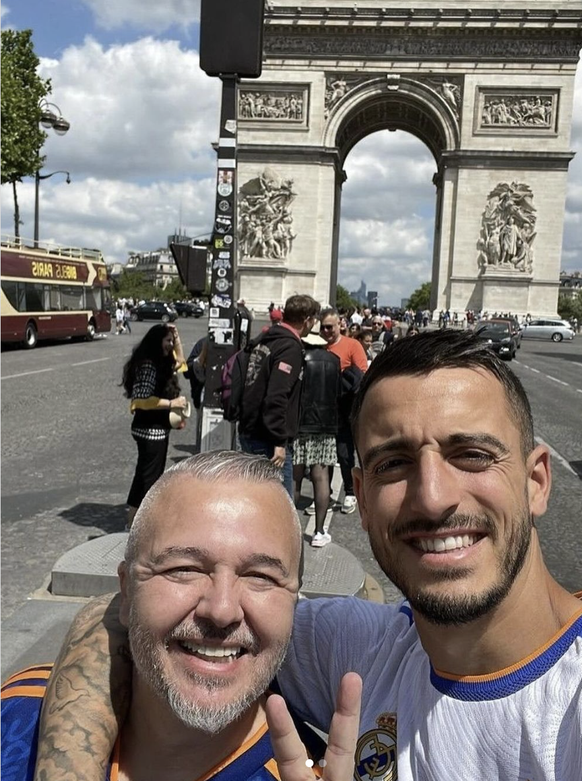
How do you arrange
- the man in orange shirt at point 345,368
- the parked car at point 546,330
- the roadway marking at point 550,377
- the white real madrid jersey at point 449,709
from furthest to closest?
the parked car at point 546,330 → the roadway marking at point 550,377 → the man in orange shirt at point 345,368 → the white real madrid jersey at point 449,709

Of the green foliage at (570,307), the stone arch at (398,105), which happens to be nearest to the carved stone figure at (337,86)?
the stone arch at (398,105)

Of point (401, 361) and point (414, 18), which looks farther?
point (414, 18)

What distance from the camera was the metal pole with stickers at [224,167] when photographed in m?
3.78

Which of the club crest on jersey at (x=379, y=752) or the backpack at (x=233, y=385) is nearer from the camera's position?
the club crest on jersey at (x=379, y=752)

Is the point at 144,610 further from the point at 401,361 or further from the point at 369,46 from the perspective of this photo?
the point at 369,46

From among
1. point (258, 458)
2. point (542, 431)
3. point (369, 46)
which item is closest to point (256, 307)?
point (369, 46)

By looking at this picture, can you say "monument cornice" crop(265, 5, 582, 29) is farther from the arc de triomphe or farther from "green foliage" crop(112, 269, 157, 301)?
"green foliage" crop(112, 269, 157, 301)

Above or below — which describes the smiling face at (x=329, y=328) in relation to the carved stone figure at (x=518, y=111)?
below

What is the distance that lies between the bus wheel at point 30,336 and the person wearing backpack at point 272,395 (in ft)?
58.0

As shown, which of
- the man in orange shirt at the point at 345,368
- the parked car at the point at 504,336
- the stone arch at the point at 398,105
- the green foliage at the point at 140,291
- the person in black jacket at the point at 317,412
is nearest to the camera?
the person in black jacket at the point at 317,412

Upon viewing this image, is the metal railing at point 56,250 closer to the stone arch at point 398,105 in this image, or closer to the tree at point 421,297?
the stone arch at point 398,105

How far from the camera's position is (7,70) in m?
23.5

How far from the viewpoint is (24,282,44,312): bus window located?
67.1 feet

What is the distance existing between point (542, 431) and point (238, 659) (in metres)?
9.16
